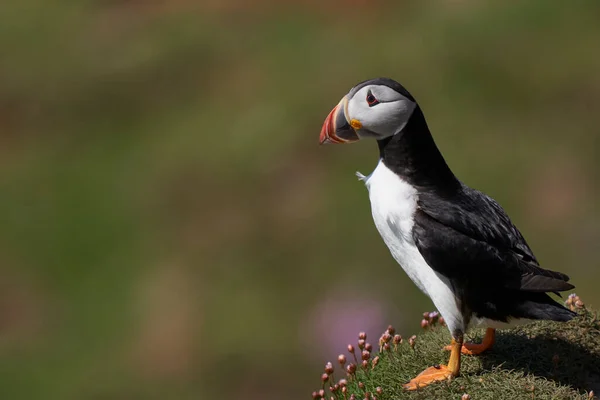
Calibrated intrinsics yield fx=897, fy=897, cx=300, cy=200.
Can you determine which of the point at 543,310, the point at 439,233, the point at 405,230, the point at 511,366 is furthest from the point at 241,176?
the point at 543,310

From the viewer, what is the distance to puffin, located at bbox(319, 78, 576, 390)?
16.7ft

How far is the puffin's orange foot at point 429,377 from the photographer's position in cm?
538

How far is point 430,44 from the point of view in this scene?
14.2 m

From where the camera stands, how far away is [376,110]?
5156 millimetres

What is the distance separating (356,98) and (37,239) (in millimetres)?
8606

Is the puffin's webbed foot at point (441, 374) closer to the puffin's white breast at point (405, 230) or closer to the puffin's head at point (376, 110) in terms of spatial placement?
the puffin's white breast at point (405, 230)

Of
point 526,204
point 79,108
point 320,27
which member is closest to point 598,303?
point 526,204

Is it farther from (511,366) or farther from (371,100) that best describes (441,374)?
(371,100)

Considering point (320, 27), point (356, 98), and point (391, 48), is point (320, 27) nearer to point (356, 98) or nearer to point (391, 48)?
point (391, 48)

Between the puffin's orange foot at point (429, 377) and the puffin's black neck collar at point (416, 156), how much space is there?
1.09 meters

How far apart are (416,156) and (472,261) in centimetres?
69

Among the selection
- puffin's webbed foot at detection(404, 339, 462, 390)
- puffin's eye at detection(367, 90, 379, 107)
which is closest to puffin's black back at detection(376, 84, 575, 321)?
puffin's eye at detection(367, 90, 379, 107)

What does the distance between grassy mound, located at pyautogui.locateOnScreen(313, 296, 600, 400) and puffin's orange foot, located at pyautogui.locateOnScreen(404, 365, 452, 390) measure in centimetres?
4

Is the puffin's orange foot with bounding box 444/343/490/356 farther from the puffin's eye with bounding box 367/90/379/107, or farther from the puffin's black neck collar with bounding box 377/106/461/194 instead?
the puffin's eye with bounding box 367/90/379/107
